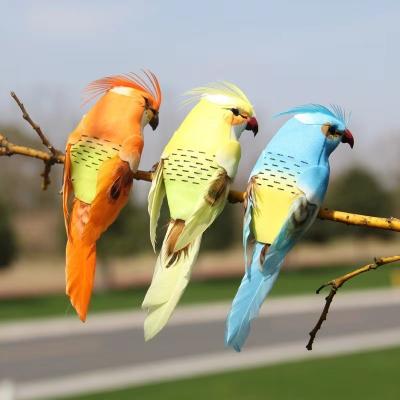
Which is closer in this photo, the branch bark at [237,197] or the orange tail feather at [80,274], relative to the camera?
the branch bark at [237,197]

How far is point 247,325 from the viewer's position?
115 centimetres

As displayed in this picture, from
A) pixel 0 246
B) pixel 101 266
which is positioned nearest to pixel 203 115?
pixel 0 246

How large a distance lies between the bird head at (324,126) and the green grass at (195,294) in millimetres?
17973

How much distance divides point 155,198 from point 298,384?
592 inches

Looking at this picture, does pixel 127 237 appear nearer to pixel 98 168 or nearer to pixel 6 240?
pixel 6 240

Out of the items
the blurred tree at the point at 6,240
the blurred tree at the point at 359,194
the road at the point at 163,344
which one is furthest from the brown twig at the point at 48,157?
the blurred tree at the point at 6,240

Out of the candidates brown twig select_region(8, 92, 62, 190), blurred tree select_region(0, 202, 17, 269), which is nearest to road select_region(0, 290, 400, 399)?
blurred tree select_region(0, 202, 17, 269)

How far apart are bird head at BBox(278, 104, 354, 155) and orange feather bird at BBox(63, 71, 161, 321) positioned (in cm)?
26

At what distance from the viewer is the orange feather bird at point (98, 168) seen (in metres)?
1.31

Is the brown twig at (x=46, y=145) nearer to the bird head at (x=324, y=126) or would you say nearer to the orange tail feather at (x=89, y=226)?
the orange tail feather at (x=89, y=226)

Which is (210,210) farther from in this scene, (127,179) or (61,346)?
(61,346)

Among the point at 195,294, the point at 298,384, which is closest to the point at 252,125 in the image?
the point at 298,384

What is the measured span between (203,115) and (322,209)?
24 centimetres

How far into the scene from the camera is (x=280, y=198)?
1.22 meters
